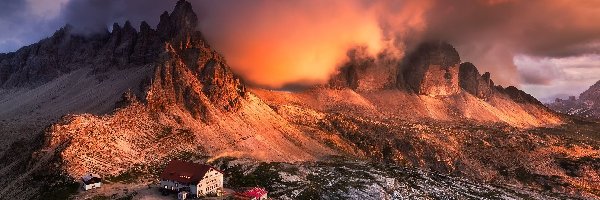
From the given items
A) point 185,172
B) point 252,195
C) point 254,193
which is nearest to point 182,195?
point 185,172

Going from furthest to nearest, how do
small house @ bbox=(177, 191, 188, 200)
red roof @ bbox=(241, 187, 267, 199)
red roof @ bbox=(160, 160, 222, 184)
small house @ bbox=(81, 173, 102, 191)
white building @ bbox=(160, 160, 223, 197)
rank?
small house @ bbox=(81, 173, 102, 191) → red roof @ bbox=(160, 160, 222, 184) → white building @ bbox=(160, 160, 223, 197) → red roof @ bbox=(241, 187, 267, 199) → small house @ bbox=(177, 191, 188, 200)

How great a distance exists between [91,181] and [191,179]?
29.5 m

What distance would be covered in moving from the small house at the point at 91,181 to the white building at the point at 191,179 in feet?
60.7

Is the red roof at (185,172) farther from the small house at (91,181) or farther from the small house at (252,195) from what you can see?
the small house at (91,181)

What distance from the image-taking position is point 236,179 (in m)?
180

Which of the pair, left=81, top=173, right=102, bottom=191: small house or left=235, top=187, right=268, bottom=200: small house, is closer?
left=235, top=187, right=268, bottom=200: small house

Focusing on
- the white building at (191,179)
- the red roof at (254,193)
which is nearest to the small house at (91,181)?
the white building at (191,179)

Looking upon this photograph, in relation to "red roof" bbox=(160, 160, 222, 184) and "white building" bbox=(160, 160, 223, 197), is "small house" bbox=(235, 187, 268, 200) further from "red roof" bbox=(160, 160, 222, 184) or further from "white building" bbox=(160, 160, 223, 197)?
"red roof" bbox=(160, 160, 222, 184)

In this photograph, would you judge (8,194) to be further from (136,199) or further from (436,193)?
(436,193)

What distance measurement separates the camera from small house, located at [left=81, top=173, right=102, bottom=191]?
148125 millimetres

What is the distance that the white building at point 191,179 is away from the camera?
474 feet

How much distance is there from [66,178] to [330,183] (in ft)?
275

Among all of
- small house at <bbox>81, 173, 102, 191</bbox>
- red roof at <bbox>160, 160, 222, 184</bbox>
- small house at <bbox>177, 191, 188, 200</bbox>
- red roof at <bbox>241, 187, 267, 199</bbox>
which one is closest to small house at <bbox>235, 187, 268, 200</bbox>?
red roof at <bbox>241, 187, 267, 199</bbox>

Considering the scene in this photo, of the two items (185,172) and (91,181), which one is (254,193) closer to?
(185,172)
